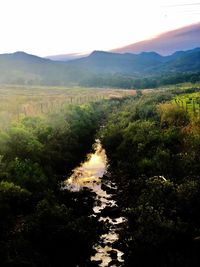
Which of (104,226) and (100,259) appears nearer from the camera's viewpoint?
(100,259)

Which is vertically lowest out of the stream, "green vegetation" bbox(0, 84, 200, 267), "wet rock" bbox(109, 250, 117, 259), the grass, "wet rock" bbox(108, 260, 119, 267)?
"wet rock" bbox(108, 260, 119, 267)

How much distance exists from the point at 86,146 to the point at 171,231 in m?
42.7

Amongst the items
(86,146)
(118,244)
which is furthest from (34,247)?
(86,146)

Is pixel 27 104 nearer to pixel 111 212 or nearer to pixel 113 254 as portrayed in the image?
pixel 111 212

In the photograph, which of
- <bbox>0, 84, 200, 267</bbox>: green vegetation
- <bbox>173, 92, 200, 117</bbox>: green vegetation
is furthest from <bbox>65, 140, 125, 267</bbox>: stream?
<bbox>173, 92, 200, 117</bbox>: green vegetation

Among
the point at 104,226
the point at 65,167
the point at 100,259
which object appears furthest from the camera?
the point at 65,167

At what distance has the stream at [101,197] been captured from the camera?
90.0 ft

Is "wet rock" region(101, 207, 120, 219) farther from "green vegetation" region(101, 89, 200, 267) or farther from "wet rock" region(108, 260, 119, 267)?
"wet rock" region(108, 260, 119, 267)

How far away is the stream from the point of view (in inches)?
1080

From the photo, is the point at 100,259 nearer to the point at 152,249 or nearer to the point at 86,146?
the point at 152,249

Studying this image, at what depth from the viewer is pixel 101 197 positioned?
40.1m

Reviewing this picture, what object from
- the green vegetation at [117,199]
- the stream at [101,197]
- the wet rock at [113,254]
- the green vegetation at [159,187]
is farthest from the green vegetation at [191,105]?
the wet rock at [113,254]

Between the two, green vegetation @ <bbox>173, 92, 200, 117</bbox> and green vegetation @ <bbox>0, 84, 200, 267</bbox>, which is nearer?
green vegetation @ <bbox>0, 84, 200, 267</bbox>

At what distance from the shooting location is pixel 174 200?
2881 centimetres
